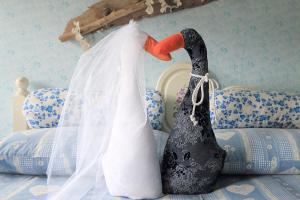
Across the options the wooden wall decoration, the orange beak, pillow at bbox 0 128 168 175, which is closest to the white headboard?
the wooden wall decoration

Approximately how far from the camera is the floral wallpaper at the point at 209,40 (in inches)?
74.2

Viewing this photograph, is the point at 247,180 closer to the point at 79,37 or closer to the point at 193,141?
the point at 193,141

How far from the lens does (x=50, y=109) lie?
5.60 ft

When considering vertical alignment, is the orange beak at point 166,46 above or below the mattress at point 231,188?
above

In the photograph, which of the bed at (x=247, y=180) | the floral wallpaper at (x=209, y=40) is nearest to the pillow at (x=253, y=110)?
the bed at (x=247, y=180)

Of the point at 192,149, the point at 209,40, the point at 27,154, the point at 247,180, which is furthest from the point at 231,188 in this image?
the point at 209,40

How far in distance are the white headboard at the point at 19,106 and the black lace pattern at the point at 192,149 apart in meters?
1.10

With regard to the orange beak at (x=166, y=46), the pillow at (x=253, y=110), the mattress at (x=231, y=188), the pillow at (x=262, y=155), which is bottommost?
the mattress at (x=231, y=188)

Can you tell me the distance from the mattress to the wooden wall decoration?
95cm

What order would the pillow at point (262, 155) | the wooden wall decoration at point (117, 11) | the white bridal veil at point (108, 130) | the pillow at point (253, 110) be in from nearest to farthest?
the white bridal veil at point (108, 130)
the pillow at point (262, 155)
the pillow at point (253, 110)
the wooden wall decoration at point (117, 11)

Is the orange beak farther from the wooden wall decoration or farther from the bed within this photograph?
the wooden wall decoration

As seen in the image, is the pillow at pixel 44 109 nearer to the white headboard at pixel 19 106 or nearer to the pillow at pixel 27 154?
the white headboard at pixel 19 106

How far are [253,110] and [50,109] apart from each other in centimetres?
108

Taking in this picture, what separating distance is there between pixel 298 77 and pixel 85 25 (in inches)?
52.4
